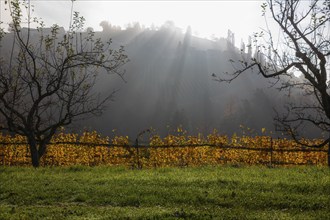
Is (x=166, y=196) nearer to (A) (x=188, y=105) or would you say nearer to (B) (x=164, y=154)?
(B) (x=164, y=154)

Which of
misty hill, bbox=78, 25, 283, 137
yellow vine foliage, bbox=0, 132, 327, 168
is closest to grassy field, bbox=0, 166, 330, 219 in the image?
yellow vine foliage, bbox=0, 132, 327, 168

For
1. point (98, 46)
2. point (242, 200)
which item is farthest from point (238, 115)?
point (242, 200)

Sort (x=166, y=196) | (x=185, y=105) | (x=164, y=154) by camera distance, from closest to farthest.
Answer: (x=166, y=196)
(x=164, y=154)
(x=185, y=105)

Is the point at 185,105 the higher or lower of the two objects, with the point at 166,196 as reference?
higher

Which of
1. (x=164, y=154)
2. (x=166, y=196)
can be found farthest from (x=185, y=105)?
(x=166, y=196)

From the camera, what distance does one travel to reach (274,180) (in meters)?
15.4

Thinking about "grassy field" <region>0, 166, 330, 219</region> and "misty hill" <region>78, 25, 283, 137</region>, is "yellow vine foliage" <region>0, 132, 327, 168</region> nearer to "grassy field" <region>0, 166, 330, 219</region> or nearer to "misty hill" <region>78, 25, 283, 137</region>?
"grassy field" <region>0, 166, 330, 219</region>

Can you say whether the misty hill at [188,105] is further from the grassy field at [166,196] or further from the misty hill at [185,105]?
the grassy field at [166,196]

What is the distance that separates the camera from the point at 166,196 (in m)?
12.4

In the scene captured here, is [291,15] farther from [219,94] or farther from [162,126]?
[219,94]

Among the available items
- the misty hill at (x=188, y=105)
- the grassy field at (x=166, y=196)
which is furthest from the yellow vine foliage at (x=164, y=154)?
the misty hill at (x=188, y=105)

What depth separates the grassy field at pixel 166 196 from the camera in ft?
33.0

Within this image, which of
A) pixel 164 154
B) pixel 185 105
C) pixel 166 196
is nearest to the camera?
pixel 166 196

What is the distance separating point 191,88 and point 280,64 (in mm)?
174660
